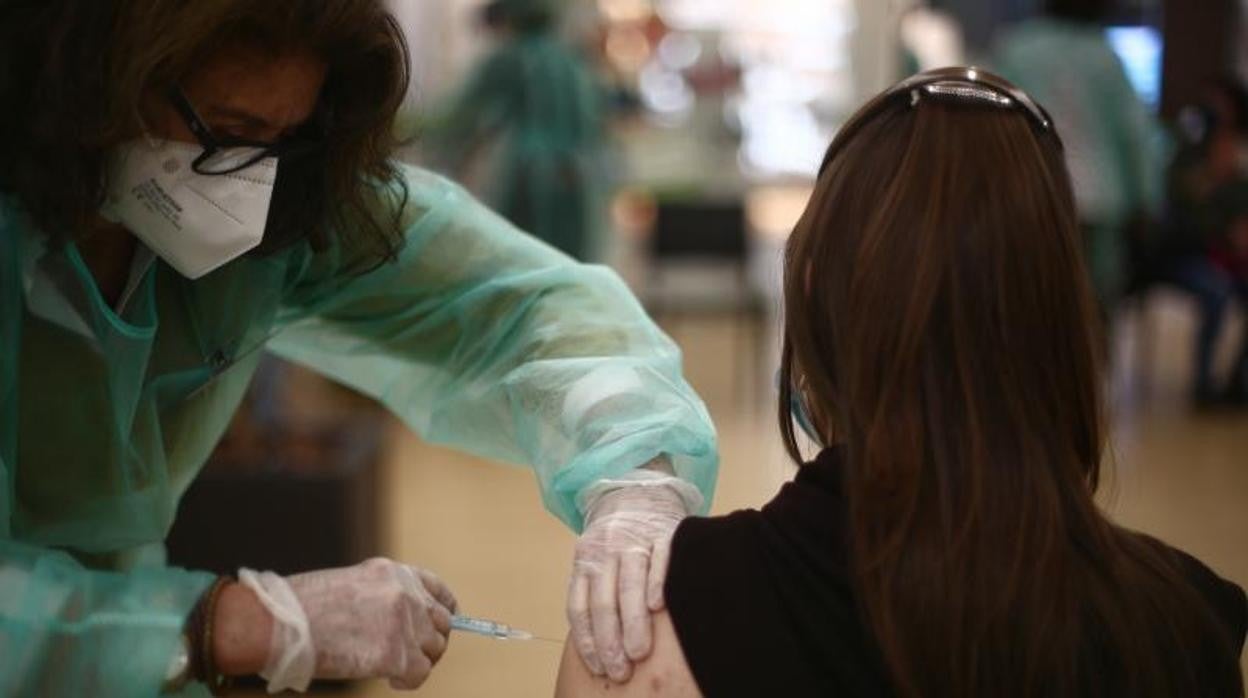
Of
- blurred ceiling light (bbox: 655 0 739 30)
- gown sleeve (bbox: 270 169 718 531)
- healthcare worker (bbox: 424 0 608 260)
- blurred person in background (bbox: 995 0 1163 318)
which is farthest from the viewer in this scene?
blurred ceiling light (bbox: 655 0 739 30)

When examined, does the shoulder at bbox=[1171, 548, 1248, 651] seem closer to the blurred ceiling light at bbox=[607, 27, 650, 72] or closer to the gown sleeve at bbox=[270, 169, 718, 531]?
the gown sleeve at bbox=[270, 169, 718, 531]

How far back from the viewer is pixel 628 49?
27.8ft

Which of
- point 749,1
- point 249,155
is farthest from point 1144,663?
point 749,1

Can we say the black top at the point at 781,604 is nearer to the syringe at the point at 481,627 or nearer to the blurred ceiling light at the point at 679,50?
the syringe at the point at 481,627

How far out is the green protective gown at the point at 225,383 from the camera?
1.16m

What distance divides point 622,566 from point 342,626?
0.65 feet

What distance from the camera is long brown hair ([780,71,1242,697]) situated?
1042mm

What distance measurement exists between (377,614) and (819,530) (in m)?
0.33

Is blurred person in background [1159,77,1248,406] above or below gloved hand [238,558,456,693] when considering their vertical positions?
below

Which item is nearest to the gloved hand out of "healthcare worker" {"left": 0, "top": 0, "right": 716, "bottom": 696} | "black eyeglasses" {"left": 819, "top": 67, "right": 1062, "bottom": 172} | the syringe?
"healthcare worker" {"left": 0, "top": 0, "right": 716, "bottom": 696}

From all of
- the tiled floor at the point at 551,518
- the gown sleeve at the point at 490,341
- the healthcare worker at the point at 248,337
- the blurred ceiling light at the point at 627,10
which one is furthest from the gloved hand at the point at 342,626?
the blurred ceiling light at the point at 627,10

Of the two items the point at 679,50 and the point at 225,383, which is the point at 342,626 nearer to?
the point at 225,383

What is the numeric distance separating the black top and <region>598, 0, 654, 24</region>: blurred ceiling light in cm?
747

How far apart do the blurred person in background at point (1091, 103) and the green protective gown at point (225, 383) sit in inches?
132
